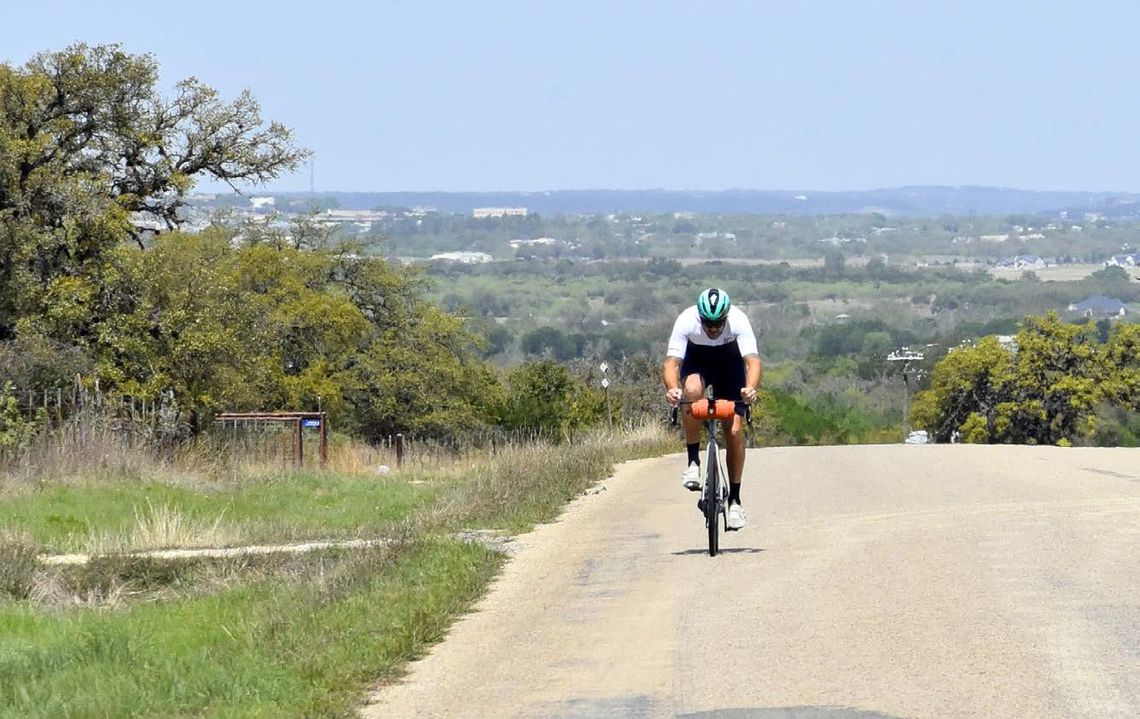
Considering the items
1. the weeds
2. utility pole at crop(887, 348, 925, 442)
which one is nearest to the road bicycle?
the weeds

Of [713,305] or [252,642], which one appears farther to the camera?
[713,305]

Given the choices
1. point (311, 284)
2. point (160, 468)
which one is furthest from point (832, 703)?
point (311, 284)

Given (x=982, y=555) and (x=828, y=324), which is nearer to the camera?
(x=982, y=555)

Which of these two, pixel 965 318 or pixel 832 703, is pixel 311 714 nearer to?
pixel 832 703

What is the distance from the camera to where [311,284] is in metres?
56.6

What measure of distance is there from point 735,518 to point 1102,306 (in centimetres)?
17108

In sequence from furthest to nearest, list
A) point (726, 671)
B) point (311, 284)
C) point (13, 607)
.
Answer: point (311, 284), point (13, 607), point (726, 671)

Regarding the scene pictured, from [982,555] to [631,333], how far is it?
462 feet

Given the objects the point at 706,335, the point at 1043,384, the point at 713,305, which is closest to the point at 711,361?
the point at 706,335

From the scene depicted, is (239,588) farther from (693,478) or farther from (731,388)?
(731,388)

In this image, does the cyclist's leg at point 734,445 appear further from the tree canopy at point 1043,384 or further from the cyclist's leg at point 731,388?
the tree canopy at point 1043,384

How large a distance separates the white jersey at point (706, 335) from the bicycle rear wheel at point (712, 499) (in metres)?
0.66

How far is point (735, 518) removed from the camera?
38.7 feet

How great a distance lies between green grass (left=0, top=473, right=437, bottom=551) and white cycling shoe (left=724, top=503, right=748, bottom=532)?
17.4ft
